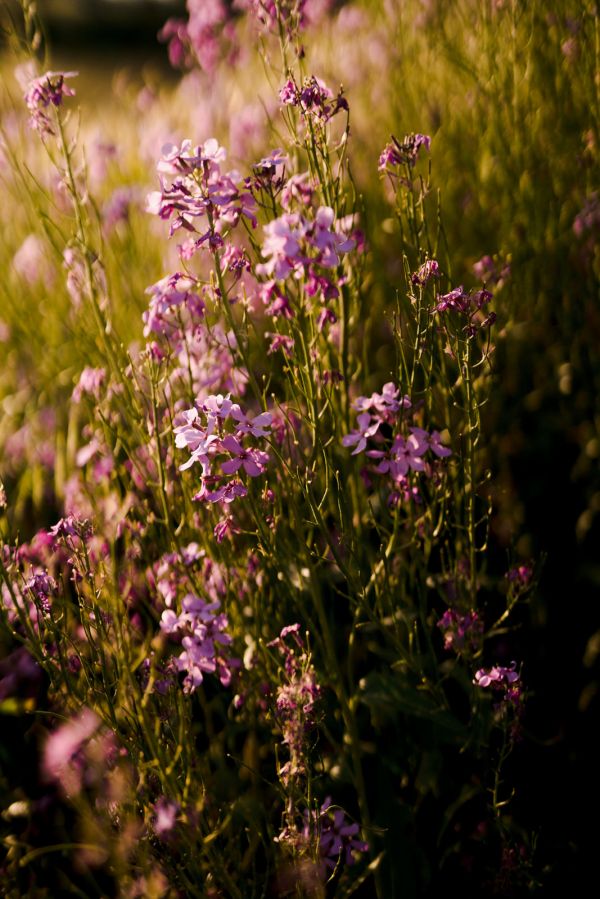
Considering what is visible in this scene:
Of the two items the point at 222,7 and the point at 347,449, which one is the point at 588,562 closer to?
the point at 347,449

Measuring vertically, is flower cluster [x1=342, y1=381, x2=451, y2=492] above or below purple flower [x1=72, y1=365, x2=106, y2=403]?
below

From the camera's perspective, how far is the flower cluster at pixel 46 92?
158 cm

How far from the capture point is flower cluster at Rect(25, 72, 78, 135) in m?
1.58

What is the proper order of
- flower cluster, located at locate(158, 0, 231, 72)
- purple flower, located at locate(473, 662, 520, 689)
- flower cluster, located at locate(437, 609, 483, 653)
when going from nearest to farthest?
purple flower, located at locate(473, 662, 520, 689), flower cluster, located at locate(437, 609, 483, 653), flower cluster, located at locate(158, 0, 231, 72)

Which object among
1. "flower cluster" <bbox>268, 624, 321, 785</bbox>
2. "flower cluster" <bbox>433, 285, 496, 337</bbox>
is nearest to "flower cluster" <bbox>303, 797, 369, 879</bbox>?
"flower cluster" <bbox>268, 624, 321, 785</bbox>

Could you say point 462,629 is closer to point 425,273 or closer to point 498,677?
point 498,677

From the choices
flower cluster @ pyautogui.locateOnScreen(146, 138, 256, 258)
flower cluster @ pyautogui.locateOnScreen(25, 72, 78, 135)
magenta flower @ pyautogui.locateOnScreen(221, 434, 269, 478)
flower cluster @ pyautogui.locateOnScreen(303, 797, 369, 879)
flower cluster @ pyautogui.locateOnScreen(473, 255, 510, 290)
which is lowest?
flower cluster @ pyautogui.locateOnScreen(303, 797, 369, 879)

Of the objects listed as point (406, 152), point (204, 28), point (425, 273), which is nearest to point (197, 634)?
point (425, 273)

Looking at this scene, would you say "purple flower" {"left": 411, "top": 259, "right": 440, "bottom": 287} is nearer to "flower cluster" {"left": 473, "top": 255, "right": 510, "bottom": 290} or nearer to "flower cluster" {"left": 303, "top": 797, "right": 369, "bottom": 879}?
"flower cluster" {"left": 473, "top": 255, "right": 510, "bottom": 290}

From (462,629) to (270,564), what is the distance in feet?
1.43

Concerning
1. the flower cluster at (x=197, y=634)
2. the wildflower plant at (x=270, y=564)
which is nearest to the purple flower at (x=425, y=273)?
the wildflower plant at (x=270, y=564)

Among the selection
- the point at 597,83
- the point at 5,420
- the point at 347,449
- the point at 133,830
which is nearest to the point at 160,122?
the point at 5,420

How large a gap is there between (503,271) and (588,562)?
3.51ft

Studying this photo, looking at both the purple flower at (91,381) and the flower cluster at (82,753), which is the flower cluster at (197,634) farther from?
the purple flower at (91,381)
